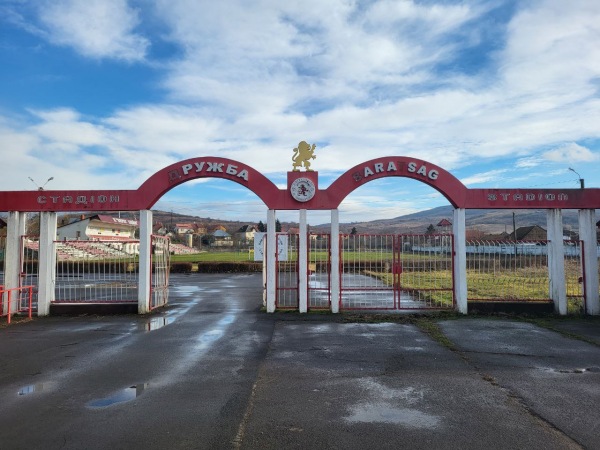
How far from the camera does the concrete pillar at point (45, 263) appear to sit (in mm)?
12367

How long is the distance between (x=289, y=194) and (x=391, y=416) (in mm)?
8032

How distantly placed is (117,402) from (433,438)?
12.3 feet

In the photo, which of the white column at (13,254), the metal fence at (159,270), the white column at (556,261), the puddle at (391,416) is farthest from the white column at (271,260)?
the white column at (556,261)

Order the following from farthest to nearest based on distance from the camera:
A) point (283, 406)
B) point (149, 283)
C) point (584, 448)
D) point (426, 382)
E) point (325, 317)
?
point (149, 283) → point (325, 317) → point (426, 382) → point (283, 406) → point (584, 448)

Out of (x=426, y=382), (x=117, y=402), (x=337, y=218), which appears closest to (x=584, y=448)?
(x=426, y=382)

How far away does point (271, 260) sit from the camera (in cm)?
1212

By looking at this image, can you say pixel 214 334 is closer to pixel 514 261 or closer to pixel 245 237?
pixel 514 261

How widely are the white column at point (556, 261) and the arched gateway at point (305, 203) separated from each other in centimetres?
2

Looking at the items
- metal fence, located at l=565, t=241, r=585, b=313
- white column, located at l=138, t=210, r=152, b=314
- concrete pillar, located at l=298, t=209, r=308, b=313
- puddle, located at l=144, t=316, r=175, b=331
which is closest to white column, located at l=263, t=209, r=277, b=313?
concrete pillar, located at l=298, t=209, r=308, b=313

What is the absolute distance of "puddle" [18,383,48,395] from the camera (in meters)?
5.81

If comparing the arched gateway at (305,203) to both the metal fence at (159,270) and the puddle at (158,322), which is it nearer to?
Result: the metal fence at (159,270)

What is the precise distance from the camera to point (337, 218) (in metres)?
12.1

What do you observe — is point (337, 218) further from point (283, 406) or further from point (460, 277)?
point (283, 406)

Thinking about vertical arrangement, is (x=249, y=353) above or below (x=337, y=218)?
below
